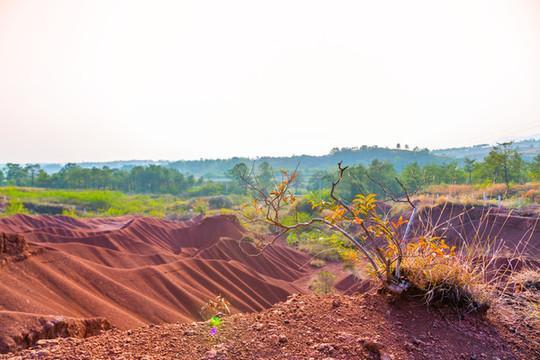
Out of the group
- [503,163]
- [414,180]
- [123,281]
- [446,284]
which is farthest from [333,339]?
[503,163]

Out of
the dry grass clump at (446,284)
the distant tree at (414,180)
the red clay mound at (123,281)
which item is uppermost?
the distant tree at (414,180)

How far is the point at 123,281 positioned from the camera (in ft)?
35.3

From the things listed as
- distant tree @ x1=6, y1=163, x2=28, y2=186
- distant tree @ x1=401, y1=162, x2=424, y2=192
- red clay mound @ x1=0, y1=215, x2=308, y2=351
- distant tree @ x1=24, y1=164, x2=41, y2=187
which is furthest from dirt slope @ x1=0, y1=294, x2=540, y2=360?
distant tree @ x1=6, y1=163, x2=28, y2=186

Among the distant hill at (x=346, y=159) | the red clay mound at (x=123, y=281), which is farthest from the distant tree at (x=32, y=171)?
the red clay mound at (x=123, y=281)

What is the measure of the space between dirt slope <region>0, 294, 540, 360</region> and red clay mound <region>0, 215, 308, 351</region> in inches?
45.6

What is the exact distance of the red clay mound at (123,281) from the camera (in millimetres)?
7492

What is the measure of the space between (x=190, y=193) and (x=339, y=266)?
161 ft

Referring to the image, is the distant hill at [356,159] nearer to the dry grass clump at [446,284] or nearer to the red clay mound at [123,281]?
the red clay mound at [123,281]

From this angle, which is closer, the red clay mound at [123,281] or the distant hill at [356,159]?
the red clay mound at [123,281]

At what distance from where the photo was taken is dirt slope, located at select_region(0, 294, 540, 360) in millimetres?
2363

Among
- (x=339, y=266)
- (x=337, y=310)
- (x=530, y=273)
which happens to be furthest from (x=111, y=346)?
(x=339, y=266)

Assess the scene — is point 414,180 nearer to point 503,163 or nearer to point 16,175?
point 503,163

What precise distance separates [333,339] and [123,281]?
32.2 ft

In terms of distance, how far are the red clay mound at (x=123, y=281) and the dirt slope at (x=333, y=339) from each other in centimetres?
116
